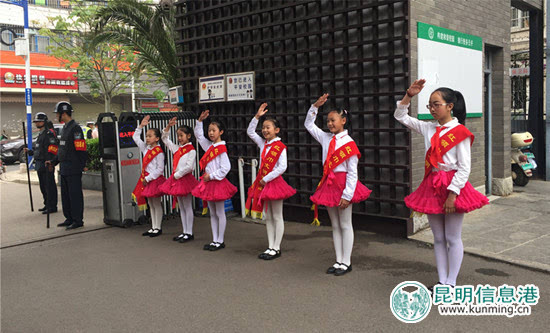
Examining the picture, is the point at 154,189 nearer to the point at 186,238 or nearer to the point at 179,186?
the point at 179,186

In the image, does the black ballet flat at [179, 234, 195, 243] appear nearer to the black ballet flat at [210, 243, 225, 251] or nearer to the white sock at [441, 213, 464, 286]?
the black ballet flat at [210, 243, 225, 251]

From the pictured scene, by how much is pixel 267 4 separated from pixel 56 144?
182 inches

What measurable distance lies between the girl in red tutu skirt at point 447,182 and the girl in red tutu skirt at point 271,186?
1.82 m

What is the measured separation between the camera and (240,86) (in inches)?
347

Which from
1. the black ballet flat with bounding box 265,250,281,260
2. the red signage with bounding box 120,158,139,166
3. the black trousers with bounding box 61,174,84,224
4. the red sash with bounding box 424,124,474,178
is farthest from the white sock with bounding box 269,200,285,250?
the black trousers with bounding box 61,174,84,224

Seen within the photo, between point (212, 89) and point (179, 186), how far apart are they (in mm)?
2875

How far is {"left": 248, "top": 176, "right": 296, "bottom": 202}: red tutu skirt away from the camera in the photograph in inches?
235

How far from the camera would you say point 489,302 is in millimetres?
4406

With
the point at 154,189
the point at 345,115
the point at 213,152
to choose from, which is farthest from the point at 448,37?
the point at 154,189

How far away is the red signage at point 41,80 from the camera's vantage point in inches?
1198

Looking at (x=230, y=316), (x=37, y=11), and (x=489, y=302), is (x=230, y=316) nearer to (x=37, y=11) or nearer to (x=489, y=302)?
(x=489, y=302)

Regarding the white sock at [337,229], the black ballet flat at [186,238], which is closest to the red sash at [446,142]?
the white sock at [337,229]

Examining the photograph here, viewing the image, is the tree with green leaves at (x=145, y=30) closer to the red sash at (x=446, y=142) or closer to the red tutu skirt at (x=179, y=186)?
the red tutu skirt at (x=179, y=186)

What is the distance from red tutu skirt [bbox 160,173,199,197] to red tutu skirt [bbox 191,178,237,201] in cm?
38
